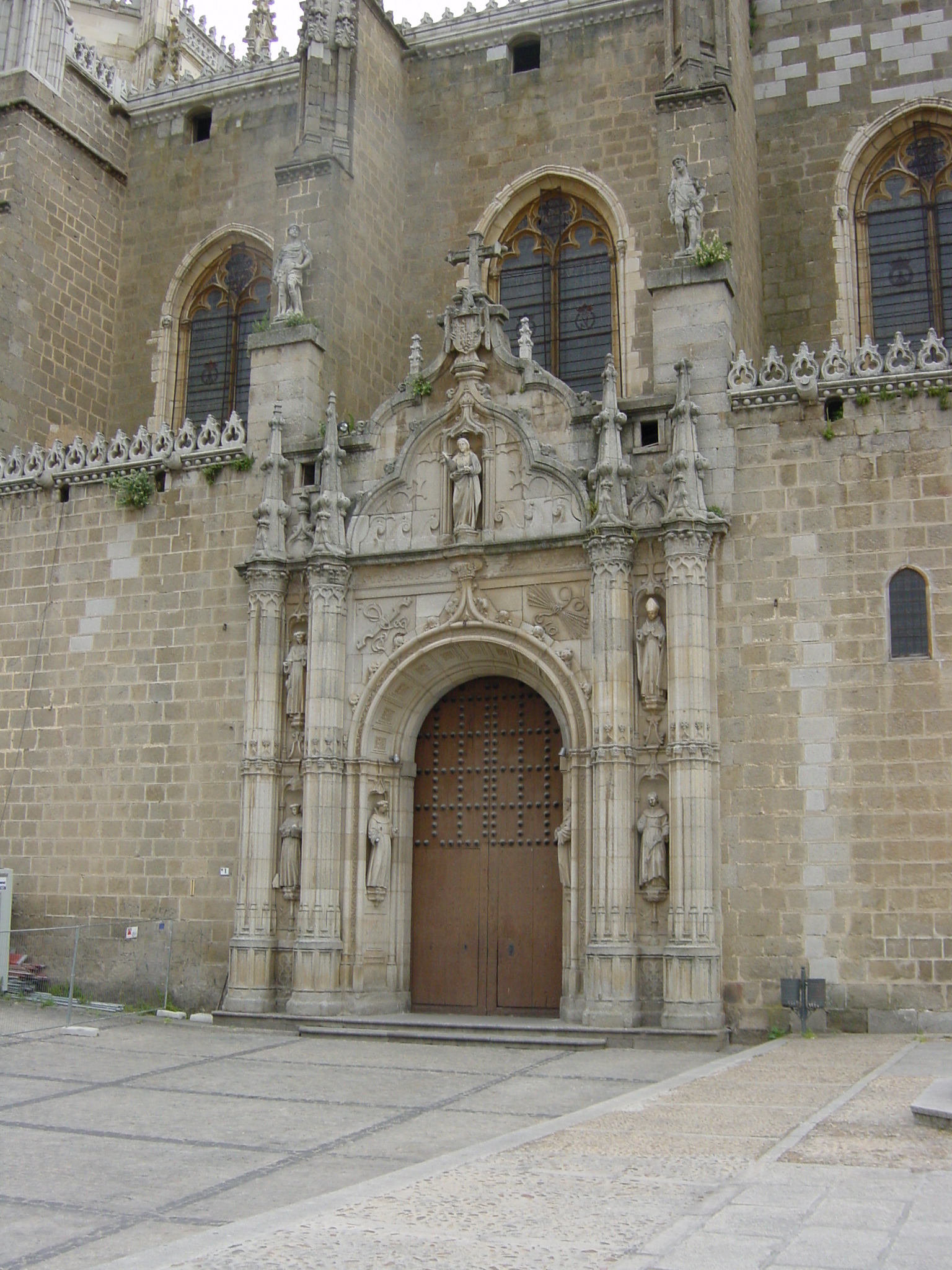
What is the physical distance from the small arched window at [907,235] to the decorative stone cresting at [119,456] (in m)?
9.37

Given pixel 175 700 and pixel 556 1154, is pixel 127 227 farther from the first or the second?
pixel 556 1154

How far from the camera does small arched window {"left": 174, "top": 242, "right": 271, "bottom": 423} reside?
24.3m

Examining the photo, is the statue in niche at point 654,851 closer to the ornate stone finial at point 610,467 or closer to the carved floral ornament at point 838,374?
the ornate stone finial at point 610,467

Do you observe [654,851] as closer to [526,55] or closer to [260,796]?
[260,796]

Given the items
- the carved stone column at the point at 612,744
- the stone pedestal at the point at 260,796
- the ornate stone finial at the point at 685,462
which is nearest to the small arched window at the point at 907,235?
the ornate stone finial at the point at 685,462

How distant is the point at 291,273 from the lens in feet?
63.6

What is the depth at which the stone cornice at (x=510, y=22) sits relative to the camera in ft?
72.5

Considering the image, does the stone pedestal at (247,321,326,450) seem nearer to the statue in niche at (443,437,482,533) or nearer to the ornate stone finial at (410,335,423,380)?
the ornate stone finial at (410,335,423,380)

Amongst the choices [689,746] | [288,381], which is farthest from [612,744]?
[288,381]

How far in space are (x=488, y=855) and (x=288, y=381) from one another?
6805 millimetres

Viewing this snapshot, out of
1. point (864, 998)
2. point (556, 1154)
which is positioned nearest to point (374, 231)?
point (864, 998)

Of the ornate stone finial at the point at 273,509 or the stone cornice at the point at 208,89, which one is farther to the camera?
the stone cornice at the point at 208,89

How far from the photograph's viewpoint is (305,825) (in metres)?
17.1

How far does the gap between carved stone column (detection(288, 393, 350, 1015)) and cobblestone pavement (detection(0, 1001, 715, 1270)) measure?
2.67 ft
